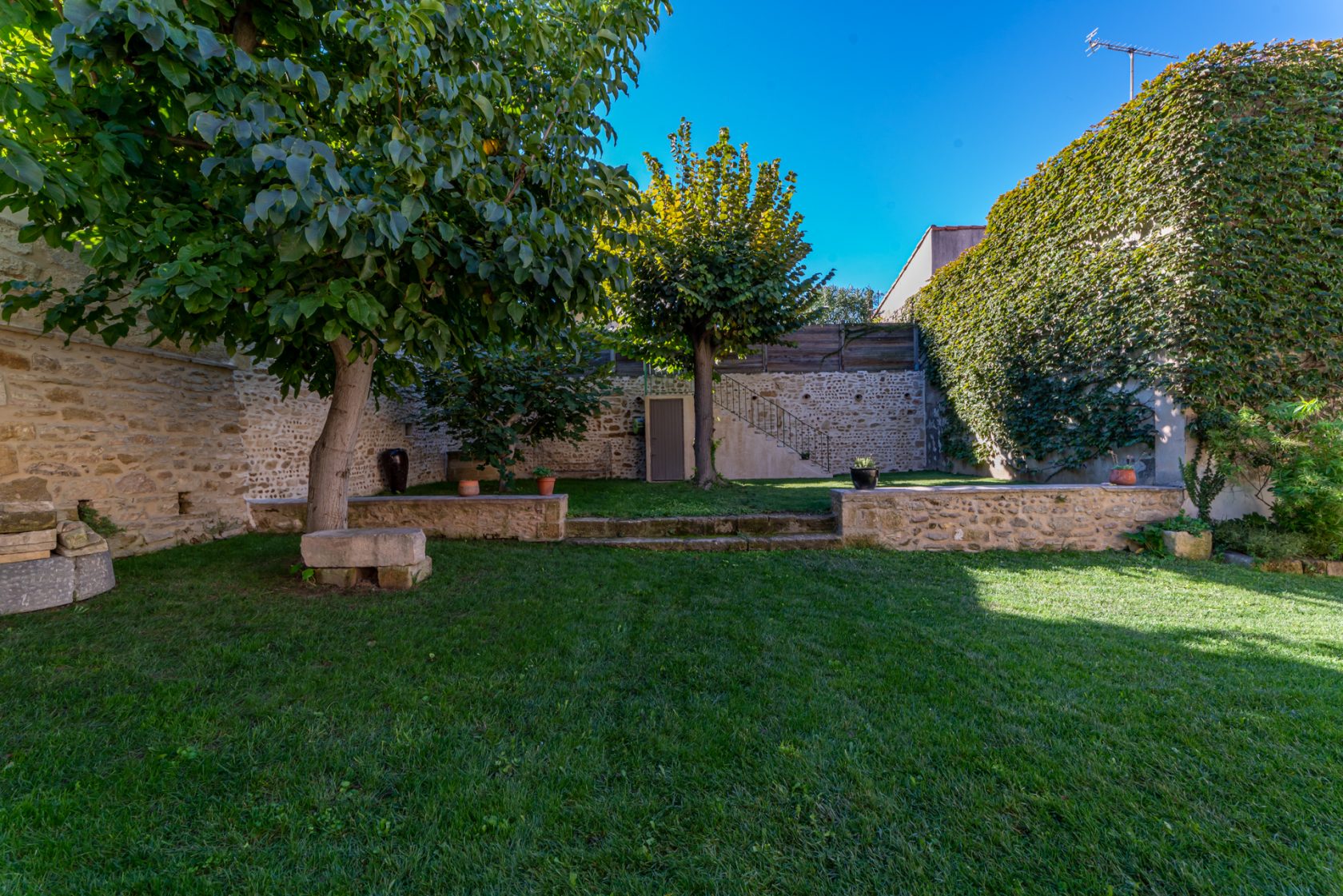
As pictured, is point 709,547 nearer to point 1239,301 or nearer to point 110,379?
point 110,379

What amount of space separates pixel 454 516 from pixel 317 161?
3775 mm

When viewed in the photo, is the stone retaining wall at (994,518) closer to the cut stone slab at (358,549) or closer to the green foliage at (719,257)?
the green foliage at (719,257)

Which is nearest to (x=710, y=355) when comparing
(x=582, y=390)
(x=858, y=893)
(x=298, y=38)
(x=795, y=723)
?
(x=582, y=390)

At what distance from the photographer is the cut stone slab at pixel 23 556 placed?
3145 millimetres

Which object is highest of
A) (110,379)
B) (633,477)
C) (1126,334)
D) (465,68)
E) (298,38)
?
(298,38)

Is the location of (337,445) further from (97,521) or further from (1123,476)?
(1123,476)

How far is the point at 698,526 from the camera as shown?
5.81 meters

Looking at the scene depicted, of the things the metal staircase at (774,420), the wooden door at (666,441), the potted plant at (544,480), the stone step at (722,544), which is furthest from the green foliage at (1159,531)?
the wooden door at (666,441)

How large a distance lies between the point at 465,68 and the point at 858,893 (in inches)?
175

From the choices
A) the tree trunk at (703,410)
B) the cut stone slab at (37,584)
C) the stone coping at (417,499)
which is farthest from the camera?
the tree trunk at (703,410)

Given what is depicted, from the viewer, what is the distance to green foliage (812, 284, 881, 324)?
27.0m

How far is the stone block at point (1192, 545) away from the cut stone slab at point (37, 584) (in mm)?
9228

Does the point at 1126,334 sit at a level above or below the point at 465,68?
below

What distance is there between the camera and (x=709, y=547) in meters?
5.46
